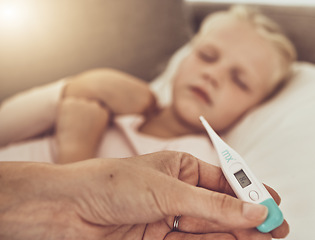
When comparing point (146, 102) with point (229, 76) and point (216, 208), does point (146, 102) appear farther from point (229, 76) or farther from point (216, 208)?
point (216, 208)

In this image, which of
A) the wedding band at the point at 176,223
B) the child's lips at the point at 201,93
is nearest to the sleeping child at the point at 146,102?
the child's lips at the point at 201,93

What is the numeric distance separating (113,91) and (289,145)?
1.56 feet

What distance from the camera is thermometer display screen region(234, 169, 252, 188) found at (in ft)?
1.15

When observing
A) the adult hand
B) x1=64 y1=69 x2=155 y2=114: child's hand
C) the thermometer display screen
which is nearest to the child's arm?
x1=64 y1=69 x2=155 y2=114: child's hand

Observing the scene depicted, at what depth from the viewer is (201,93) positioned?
0.68 meters

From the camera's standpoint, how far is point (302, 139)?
0.47m

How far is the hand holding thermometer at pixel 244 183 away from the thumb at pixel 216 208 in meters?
0.01

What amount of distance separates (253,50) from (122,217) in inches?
20.9

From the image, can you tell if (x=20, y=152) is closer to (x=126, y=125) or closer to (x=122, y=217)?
(x=126, y=125)

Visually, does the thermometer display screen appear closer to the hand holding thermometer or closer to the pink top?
the hand holding thermometer

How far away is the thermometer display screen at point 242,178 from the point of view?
35 centimetres

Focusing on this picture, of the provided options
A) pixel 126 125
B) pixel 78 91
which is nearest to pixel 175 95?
pixel 126 125

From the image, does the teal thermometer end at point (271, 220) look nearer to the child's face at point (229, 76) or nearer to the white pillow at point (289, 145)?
the white pillow at point (289, 145)

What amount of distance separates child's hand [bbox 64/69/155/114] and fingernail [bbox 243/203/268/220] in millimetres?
515
